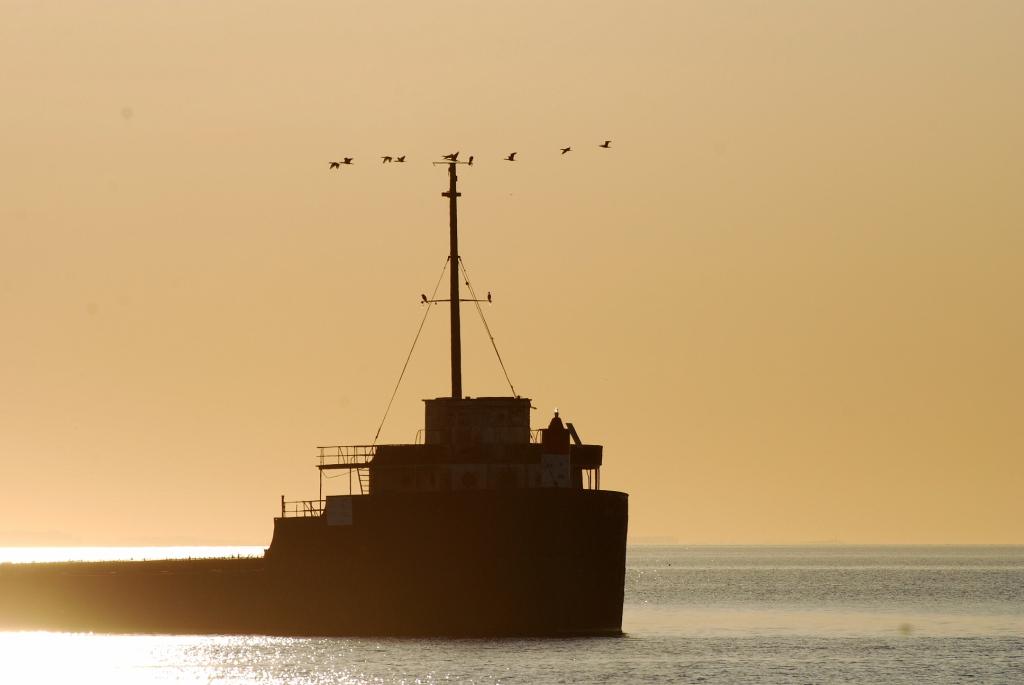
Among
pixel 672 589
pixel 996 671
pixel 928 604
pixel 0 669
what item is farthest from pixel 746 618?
pixel 672 589

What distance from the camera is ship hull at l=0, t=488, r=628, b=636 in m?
64.2

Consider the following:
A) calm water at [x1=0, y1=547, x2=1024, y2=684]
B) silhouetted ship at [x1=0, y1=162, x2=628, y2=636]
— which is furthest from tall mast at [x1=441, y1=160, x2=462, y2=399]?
calm water at [x1=0, y1=547, x2=1024, y2=684]

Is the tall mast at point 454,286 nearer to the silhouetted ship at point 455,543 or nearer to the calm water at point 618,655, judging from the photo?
the silhouetted ship at point 455,543

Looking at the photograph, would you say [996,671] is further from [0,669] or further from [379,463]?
[0,669]

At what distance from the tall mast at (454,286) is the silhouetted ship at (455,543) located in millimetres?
71

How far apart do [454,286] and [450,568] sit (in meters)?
10.4

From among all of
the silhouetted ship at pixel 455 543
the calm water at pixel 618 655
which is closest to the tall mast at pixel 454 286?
the silhouetted ship at pixel 455 543

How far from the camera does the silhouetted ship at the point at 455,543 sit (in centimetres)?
6425

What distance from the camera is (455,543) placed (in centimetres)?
6438

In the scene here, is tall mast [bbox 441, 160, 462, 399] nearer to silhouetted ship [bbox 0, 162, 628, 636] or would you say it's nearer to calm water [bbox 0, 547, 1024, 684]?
silhouetted ship [bbox 0, 162, 628, 636]

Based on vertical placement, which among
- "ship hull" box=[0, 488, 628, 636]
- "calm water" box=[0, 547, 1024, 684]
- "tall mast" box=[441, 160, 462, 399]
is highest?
"tall mast" box=[441, 160, 462, 399]

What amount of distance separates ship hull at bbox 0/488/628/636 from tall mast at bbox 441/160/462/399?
16.6 feet

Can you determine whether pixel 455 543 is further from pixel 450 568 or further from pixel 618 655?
pixel 618 655

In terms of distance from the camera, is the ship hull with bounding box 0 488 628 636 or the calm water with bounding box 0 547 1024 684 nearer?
the calm water with bounding box 0 547 1024 684
